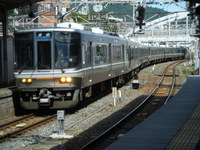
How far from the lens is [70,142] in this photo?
969 cm

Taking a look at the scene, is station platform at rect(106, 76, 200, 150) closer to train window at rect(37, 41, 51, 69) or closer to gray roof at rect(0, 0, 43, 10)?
train window at rect(37, 41, 51, 69)

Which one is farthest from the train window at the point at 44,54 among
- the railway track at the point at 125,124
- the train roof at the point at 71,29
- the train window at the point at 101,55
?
the train window at the point at 101,55

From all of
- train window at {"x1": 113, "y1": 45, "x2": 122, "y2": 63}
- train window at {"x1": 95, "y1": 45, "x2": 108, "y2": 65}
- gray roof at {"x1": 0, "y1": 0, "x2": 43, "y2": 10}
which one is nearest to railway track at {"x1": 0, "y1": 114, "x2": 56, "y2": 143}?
train window at {"x1": 95, "y1": 45, "x2": 108, "y2": 65}

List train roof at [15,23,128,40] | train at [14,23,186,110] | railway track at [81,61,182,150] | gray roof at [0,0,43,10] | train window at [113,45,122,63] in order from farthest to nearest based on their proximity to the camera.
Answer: train window at [113,45,122,63] < gray roof at [0,0,43,10] < train roof at [15,23,128,40] < train at [14,23,186,110] < railway track at [81,61,182,150]

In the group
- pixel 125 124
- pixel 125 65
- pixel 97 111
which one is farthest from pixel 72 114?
pixel 125 65

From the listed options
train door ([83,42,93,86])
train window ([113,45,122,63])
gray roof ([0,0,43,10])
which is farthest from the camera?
train window ([113,45,122,63])

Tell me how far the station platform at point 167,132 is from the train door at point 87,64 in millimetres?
2792

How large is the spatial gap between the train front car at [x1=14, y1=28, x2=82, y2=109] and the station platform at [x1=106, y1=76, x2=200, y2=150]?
2927 mm

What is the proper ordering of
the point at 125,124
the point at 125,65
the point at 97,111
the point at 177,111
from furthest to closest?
1. the point at 125,65
2. the point at 97,111
3. the point at 177,111
4. the point at 125,124

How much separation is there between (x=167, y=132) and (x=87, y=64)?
543cm

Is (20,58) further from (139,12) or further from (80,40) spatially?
(139,12)

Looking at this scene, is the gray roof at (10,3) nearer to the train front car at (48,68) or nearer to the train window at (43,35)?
the train front car at (48,68)

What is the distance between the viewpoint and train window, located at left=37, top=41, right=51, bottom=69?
13.0 m

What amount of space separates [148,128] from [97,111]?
456cm
